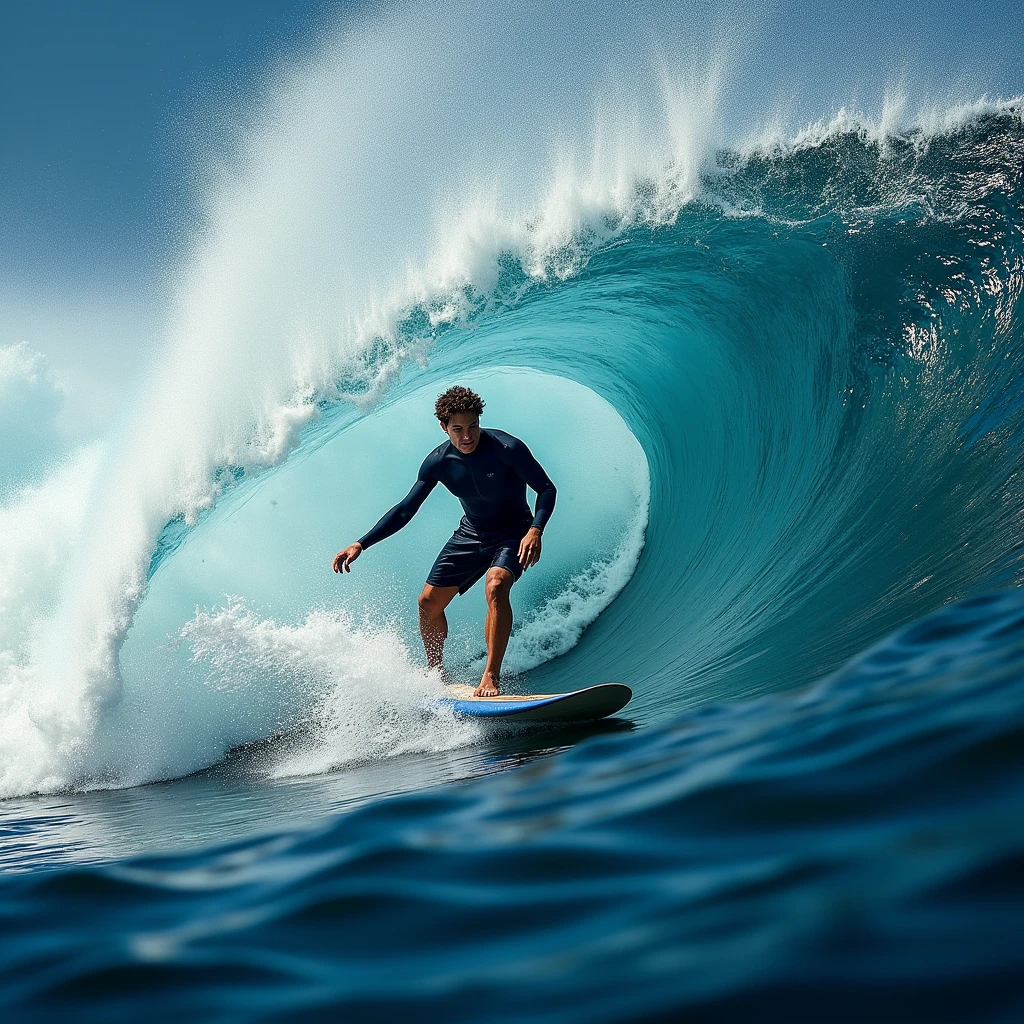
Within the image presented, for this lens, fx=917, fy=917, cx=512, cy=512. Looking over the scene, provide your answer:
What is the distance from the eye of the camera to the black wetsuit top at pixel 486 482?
6.06 meters

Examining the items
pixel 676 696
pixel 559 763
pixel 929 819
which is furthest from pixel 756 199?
pixel 929 819

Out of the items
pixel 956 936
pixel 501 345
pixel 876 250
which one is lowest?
pixel 956 936

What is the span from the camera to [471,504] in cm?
627

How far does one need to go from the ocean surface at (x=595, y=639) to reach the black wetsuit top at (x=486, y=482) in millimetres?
1035

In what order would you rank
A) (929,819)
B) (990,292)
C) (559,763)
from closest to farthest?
(929,819), (559,763), (990,292)

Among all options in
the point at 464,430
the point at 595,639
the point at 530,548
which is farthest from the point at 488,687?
the point at 595,639

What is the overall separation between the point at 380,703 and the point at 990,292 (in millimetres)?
5552

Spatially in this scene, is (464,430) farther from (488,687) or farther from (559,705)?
(559,705)

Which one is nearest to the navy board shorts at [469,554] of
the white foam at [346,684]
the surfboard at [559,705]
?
the white foam at [346,684]

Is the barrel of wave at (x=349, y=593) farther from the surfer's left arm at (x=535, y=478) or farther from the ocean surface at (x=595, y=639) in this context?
the surfer's left arm at (x=535, y=478)

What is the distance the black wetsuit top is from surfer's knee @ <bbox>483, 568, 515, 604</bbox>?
0.52 m

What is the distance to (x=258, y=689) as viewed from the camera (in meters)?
7.75

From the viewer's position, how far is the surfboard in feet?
16.2

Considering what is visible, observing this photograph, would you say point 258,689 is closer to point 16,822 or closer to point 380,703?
point 380,703
